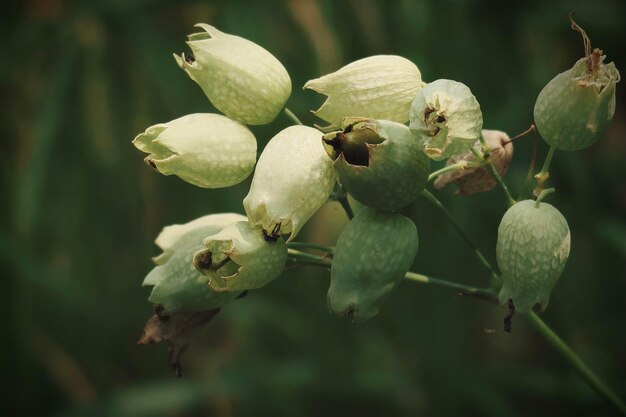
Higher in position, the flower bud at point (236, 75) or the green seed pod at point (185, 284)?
the flower bud at point (236, 75)

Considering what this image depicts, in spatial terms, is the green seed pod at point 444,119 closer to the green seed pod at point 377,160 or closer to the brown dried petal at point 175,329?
the green seed pod at point 377,160

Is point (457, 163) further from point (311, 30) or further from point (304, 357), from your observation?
point (304, 357)

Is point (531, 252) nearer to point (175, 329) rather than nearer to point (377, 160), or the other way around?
point (377, 160)

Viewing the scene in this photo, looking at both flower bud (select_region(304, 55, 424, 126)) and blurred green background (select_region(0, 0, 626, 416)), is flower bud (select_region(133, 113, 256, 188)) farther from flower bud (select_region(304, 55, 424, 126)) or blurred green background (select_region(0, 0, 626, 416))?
blurred green background (select_region(0, 0, 626, 416))

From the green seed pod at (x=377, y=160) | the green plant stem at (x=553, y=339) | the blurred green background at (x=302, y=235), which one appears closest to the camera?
the green seed pod at (x=377, y=160)

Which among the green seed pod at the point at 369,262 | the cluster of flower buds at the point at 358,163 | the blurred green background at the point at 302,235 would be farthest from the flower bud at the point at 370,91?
the blurred green background at the point at 302,235

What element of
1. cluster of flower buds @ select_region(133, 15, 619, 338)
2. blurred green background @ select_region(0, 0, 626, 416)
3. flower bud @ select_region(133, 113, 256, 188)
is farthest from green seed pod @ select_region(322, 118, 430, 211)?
blurred green background @ select_region(0, 0, 626, 416)
